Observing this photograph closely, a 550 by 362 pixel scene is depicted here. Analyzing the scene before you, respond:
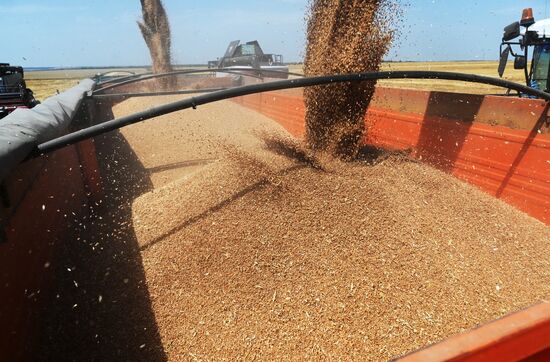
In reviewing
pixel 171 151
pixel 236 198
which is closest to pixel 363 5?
pixel 236 198

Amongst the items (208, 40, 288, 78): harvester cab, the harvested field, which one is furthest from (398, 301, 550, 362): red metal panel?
(208, 40, 288, 78): harvester cab

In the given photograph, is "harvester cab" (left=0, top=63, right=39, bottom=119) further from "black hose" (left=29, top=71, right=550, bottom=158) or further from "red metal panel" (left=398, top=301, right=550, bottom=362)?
"red metal panel" (left=398, top=301, right=550, bottom=362)

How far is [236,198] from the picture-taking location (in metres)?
2.44

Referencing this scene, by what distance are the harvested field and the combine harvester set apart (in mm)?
299

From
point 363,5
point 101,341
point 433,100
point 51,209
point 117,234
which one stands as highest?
point 363,5

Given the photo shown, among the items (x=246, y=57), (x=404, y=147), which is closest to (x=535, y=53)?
(x=404, y=147)

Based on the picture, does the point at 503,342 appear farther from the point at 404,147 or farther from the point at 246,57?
the point at 246,57

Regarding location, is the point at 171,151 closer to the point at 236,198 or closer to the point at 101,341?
the point at 236,198

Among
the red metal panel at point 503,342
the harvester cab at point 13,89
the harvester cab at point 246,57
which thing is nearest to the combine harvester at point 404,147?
the red metal panel at point 503,342

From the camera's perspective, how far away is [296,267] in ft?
6.59

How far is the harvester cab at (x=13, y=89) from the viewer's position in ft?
25.2

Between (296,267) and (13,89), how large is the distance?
8.38m

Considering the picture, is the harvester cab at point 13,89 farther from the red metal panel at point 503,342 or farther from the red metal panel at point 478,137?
the red metal panel at point 503,342

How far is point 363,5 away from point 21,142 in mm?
2325
